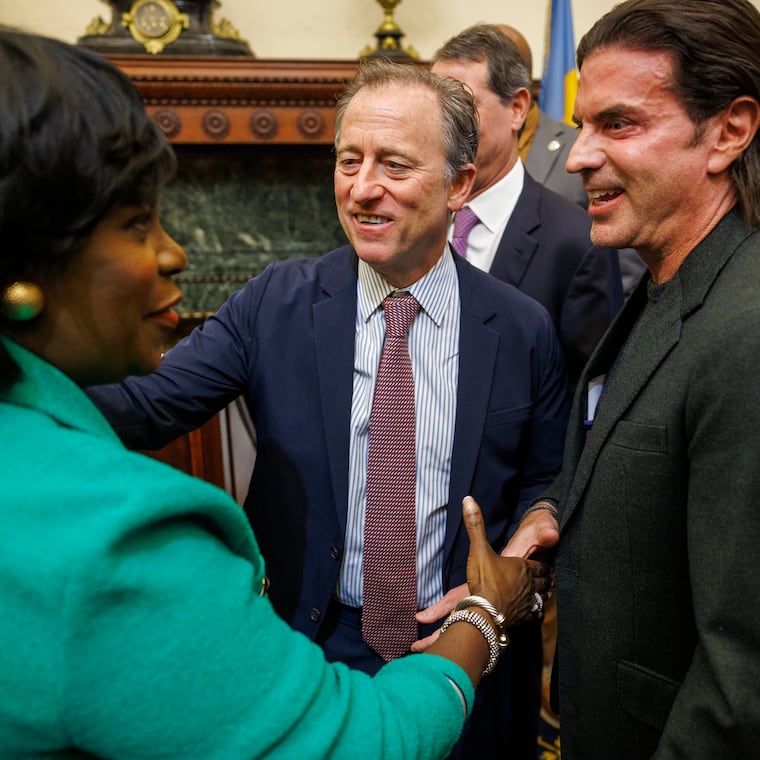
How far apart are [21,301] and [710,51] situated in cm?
102

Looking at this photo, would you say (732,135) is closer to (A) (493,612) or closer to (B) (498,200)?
(A) (493,612)

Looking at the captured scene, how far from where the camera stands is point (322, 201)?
5.33 metres

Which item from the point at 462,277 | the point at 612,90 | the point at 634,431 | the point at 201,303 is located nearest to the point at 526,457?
the point at 462,277

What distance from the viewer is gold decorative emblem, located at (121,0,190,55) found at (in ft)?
15.3

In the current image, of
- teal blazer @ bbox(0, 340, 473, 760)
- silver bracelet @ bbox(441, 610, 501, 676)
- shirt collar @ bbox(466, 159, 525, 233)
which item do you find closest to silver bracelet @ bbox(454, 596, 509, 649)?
silver bracelet @ bbox(441, 610, 501, 676)

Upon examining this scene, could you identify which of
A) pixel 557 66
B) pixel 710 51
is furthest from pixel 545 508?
pixel 557 66

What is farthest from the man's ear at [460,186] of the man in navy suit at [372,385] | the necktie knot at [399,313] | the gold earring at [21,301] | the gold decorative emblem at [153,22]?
the gold decorative emblem at [153,22]

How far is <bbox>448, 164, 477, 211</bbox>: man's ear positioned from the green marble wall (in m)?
3.54

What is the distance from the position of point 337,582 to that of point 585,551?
525 mm

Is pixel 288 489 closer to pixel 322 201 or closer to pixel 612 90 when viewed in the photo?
pixel 612 90

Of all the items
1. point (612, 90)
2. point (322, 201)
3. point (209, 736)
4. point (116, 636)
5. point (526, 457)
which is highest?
point (612, 90)

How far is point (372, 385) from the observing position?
1626mm

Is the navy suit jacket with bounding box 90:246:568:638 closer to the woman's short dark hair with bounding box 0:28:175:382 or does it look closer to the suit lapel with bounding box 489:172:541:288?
the suit lapel with bounding box 489:172:541:288

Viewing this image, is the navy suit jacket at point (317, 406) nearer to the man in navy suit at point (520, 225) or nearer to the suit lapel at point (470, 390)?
the suit lapel at point (470, 390)
